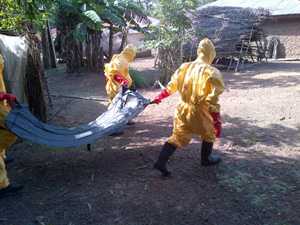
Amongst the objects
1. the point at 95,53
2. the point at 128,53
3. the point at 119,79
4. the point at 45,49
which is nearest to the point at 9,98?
the point at 119,79

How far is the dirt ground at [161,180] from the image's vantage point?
418 cm

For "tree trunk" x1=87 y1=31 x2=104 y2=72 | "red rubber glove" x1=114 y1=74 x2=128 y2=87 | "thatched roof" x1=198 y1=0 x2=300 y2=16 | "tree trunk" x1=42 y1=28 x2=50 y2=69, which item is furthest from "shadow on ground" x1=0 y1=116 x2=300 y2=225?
"thatched roof" x1=198 y1=0 x2=300 y2=16

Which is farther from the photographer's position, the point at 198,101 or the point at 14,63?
the point at 14,63

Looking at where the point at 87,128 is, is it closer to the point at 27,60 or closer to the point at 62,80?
the point at 27,60

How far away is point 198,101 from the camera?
187 inches

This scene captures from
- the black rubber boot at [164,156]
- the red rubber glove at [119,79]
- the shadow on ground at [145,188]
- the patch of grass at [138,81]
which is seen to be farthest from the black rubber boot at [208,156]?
the patch of grass at [138,81]

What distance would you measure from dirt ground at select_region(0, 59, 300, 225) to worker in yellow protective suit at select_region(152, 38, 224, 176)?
19.2 inches

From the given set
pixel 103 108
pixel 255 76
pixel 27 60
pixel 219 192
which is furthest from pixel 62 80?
pixel 219 192

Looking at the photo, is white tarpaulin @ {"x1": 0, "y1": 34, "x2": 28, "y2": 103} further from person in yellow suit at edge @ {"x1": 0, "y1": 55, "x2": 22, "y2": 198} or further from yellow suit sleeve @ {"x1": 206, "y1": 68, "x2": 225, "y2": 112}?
yellow suit sleeve @ {"x1": 206, "y1": 68, "x2": 225, "y2": 112}

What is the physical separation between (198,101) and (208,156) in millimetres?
894

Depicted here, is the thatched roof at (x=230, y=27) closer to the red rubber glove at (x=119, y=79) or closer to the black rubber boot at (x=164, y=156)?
the red rubber glove at (x=119, y=79)

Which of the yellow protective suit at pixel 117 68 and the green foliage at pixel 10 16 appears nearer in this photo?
the yellow protective suit at pixel 117 68

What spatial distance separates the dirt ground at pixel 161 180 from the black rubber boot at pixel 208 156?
0.31 feet

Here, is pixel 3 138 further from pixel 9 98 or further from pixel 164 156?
pixel 164 156
